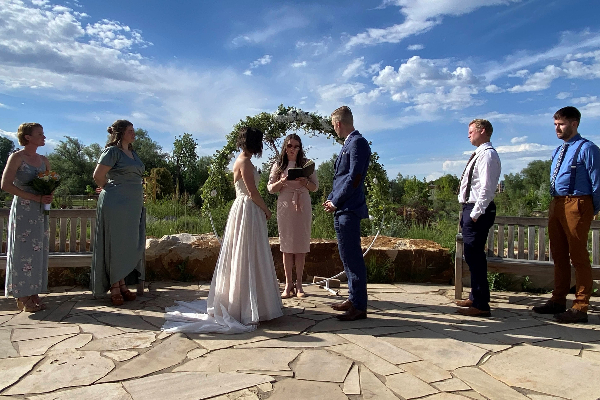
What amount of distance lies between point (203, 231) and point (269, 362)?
236 inches

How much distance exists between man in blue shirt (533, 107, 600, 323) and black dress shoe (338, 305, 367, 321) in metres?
1.78

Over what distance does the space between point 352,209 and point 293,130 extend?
2.43 metres

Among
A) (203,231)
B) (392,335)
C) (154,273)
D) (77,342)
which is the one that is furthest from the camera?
(203,231)

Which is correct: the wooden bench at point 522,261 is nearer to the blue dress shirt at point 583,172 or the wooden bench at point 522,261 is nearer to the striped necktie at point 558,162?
the striped necktie at point 558,162

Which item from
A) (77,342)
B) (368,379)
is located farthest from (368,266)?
(77,342)

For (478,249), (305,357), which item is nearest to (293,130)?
(478,249)

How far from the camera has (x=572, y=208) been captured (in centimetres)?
403

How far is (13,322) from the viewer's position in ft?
12.6

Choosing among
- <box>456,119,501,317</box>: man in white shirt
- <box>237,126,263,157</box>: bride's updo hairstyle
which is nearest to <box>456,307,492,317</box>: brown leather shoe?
<box>456,119,501,317</box>: man in white shirt

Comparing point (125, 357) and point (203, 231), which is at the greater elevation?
point (203, 231)

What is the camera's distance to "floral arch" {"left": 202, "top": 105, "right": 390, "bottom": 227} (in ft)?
19.6

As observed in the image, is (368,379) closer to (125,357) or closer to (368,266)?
(125,357)

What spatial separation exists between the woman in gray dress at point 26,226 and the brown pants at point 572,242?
4964 mm

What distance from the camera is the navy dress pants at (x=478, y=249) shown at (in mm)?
4125
